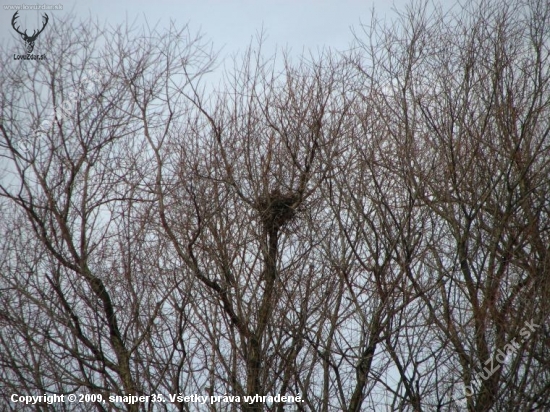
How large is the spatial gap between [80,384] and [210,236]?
1728 mm

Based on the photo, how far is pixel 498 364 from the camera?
5.18 meters

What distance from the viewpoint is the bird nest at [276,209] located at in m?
6.32

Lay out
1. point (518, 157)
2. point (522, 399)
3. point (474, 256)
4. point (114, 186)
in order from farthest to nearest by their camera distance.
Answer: point (114, 186), point (518, 157), point (474, 256), point (522, 399)

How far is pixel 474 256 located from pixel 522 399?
1.14 meters

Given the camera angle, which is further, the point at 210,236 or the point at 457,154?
the point at 210,236

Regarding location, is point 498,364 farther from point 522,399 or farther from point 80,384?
point 80,384

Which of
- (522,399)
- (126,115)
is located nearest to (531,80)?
(522,399)

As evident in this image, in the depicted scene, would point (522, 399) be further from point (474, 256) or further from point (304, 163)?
point (304, 163)

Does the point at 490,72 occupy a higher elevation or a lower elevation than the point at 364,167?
higher

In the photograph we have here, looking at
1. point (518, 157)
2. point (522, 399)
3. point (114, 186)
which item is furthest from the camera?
point (114, 186)

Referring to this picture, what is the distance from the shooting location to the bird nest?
632 cm

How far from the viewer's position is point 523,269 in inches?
219

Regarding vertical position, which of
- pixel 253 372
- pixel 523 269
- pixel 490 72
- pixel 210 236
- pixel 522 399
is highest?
pixel 490 72

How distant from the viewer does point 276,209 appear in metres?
6.36
